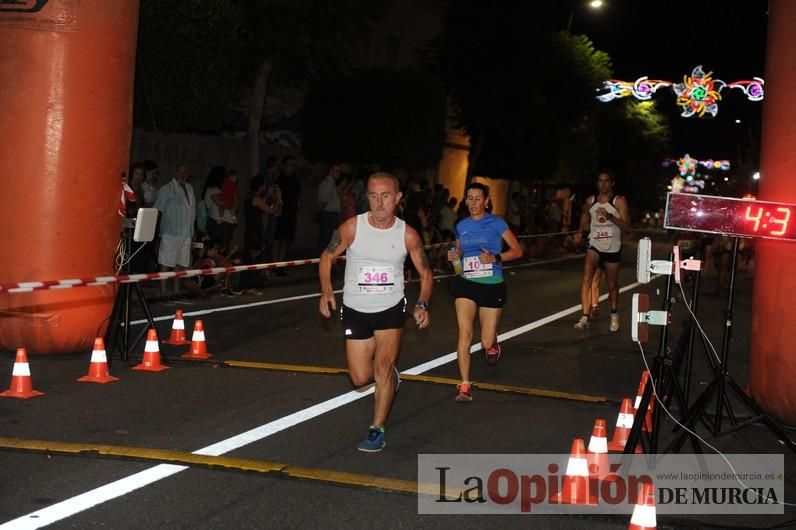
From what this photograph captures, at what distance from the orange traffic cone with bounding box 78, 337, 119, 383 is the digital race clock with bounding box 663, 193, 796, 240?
5036 mm

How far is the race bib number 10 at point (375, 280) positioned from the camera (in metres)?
7.34

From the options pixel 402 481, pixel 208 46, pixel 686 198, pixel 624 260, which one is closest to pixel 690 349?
pixel 686 198

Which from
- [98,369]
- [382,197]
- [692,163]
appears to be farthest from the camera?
[692,163]

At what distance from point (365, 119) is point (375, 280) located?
22.5 metres

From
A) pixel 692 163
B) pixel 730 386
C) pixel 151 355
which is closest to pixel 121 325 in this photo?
pixel 151 355

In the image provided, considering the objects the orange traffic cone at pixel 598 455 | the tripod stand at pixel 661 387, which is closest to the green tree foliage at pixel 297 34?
the tripod stand at pixel 661 387

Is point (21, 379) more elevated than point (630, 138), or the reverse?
point (630, 138)

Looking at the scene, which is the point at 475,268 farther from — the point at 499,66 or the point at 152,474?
the point at 499,66

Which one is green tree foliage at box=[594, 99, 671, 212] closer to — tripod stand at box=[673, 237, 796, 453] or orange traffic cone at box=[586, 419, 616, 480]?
tripod stand at box=[673, 237, 796, 453]

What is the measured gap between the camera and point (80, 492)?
5883 millimetres

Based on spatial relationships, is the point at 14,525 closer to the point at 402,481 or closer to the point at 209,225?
the point at 402,481

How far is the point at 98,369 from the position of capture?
926cm

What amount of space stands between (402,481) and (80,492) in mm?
1825

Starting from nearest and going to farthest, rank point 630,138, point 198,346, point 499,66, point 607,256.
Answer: point 198,346 < point 607,256 < point 499,66 < point 630,138
